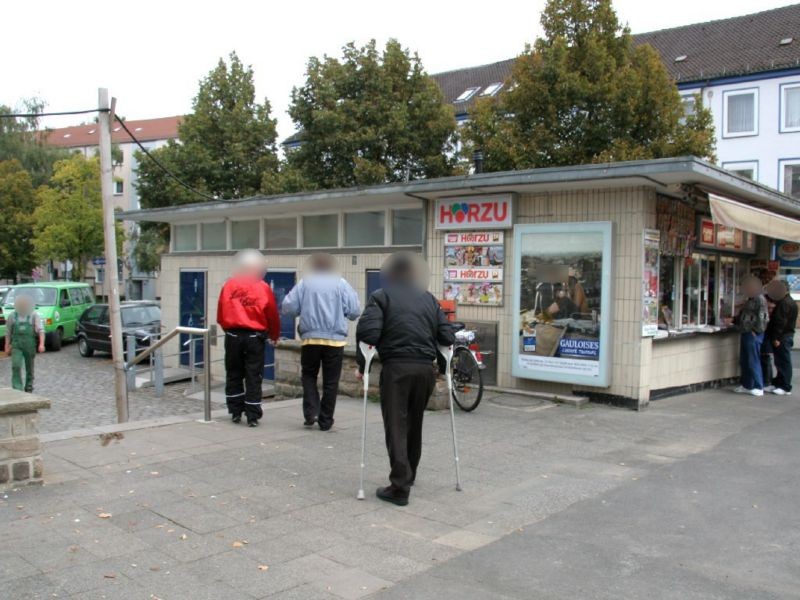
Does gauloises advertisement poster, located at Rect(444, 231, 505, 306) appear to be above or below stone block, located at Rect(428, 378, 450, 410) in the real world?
above

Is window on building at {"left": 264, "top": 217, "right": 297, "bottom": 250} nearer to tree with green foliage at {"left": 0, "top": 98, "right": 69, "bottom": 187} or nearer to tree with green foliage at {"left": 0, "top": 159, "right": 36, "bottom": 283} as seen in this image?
tree with green foliage at {"left": 0, "top": 159, "right": 36, "bottom": 283}

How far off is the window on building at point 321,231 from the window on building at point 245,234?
58.6 inches

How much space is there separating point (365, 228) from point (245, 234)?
3492 mm

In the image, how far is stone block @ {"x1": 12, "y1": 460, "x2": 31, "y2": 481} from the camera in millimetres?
5379

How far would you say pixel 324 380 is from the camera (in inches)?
300

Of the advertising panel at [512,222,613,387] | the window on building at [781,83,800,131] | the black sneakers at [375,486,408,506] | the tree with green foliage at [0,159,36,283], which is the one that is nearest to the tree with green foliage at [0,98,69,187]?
the tree with green foliage at [0,159,36,283]

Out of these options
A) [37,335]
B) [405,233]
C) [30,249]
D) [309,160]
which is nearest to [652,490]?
[405,233]

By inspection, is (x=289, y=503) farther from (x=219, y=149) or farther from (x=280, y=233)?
(x=219, y=149)

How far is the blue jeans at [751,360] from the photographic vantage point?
35.7 ft

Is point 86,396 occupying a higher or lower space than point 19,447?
lower

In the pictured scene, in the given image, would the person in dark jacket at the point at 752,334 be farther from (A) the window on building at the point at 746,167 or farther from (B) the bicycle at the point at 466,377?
(A) the window on building at the point at 746,167

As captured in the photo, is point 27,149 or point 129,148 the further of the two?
point 129,148

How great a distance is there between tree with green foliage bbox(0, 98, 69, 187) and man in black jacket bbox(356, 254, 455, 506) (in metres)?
51.3

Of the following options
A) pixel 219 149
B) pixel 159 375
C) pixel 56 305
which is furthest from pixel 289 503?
pixel 219 149
